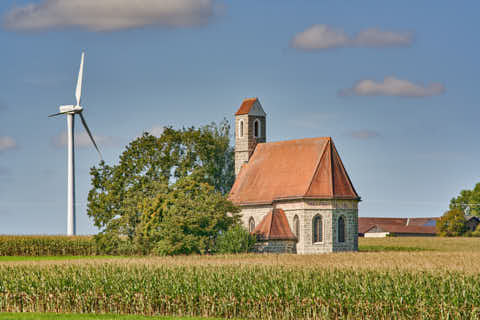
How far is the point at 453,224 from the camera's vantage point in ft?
384

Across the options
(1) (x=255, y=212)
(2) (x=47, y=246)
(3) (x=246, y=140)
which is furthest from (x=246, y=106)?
(2) (x=47, y=246)

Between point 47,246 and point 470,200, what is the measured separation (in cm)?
8781

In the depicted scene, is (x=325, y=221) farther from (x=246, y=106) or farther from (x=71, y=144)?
(x=71, y=144)

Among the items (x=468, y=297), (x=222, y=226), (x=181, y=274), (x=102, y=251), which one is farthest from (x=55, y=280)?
(x=102, y=251)

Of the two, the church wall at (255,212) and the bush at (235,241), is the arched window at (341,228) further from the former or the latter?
the bush at (235,241)

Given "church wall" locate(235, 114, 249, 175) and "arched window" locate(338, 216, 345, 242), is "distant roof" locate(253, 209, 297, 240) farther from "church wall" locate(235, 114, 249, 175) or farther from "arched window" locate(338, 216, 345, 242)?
"church wall" locate(235, 114, 249, 175)

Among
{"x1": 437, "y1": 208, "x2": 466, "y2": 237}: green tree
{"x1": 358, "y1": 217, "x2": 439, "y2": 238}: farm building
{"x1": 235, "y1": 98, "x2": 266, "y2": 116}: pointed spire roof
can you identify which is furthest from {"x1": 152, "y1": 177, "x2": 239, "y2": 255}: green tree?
{"x1": 358, "y1": 217, "x2": 439, "y2": 238}: farm building

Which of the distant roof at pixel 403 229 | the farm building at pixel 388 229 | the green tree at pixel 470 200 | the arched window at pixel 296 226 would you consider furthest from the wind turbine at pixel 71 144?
the green tree at pixel 470 200

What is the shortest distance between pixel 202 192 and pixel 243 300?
113 ft

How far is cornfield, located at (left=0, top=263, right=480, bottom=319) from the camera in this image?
29.2 m

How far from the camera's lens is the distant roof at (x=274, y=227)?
6669cm

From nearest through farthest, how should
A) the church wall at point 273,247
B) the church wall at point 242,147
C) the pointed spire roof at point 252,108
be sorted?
the church wall at point 273,247, the church wall at point 242,147, the pointed spire roof at point 252,108

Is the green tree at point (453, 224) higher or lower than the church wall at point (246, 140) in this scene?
lower

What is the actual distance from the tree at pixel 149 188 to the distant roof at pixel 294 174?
12.0 feet
